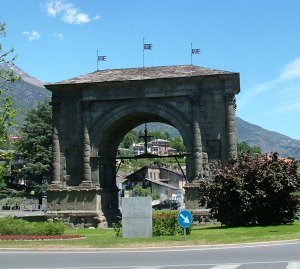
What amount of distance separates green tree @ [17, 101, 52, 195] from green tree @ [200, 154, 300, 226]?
3549 centimetres

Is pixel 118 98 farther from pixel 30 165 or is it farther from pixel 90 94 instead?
pixel 30 165

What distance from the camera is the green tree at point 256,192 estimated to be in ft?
93.9

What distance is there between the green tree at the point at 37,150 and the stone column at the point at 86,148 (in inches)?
992

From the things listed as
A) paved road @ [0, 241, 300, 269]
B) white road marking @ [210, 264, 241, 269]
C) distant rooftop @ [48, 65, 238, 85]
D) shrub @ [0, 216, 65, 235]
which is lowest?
paved road @ [0, 241, 300, 269]

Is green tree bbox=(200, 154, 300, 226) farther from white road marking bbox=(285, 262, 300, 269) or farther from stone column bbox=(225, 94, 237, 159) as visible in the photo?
white road marking bbox=(285, 262, 300, 269)

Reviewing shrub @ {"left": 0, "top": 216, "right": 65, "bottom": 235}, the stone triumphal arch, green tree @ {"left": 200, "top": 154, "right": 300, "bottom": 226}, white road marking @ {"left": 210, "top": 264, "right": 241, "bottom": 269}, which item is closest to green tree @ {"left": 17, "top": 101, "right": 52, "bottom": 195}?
the stone triumphal arch

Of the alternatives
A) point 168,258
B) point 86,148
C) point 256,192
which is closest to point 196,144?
point 86,148

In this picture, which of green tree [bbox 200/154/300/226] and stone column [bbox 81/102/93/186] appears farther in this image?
stone column [bbox 81/102/93/186]

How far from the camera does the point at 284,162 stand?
2973cm

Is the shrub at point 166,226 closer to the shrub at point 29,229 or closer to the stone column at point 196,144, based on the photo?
the shrub at point 29,229

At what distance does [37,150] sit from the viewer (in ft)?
206

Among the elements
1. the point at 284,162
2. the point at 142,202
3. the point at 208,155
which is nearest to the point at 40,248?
the point at 142,202

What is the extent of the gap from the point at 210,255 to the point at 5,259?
6.09 metres

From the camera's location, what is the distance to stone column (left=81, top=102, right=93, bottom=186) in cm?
3703
